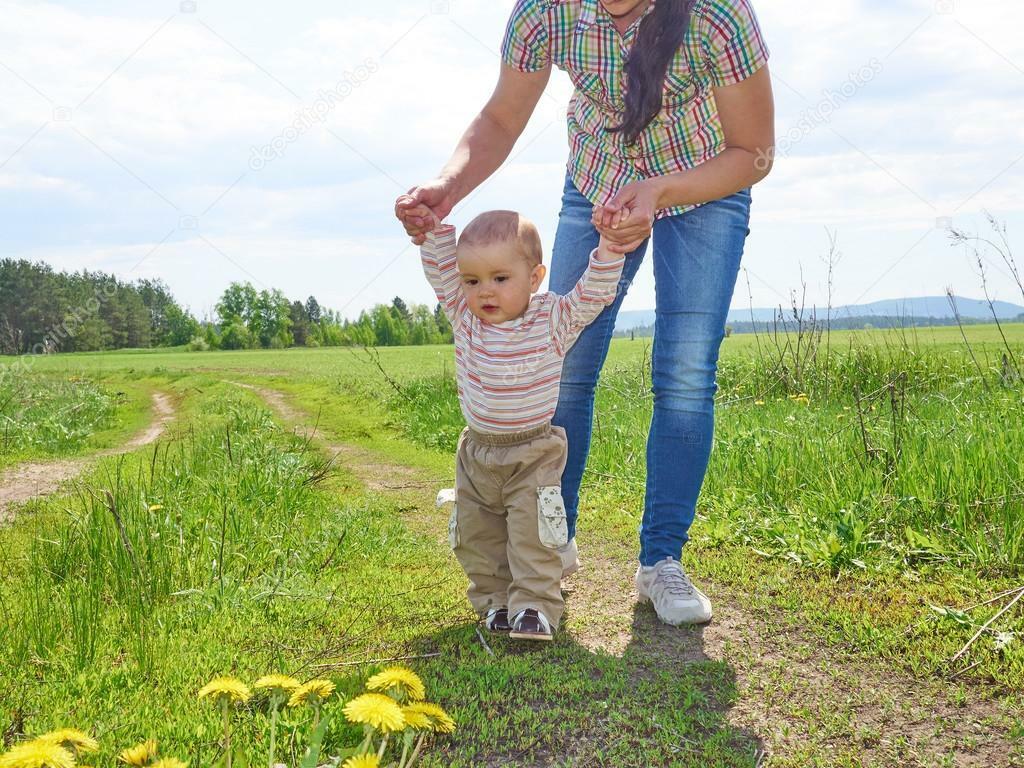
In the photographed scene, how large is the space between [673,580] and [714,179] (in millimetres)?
1275

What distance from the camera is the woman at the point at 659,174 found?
234cm

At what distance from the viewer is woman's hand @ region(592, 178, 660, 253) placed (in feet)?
7.18

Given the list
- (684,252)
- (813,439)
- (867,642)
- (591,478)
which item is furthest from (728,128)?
(591,478)

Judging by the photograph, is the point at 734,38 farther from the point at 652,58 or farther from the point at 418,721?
the point at 418,721

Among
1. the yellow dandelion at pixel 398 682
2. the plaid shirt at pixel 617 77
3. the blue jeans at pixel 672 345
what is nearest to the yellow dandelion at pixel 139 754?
the yellow dandelion at pixel 398 682

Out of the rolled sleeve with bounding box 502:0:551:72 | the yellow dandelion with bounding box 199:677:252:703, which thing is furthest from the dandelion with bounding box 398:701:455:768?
the rolled sleeve with bounding box 502:0:551:72

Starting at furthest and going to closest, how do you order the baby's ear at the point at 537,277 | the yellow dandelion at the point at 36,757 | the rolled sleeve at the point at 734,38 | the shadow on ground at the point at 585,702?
1. the baby's ear at the point at 537,277
2. the rolled sleeve at the point at 734,38
3. the shadow on ground at the point at 585,702
4. the yellow dandelion at the point at 36,757

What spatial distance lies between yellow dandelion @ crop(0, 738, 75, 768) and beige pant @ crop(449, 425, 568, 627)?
4.45 ft

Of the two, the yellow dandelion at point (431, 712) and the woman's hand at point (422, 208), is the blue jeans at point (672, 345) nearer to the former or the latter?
the woman's hand at point (422, 208)

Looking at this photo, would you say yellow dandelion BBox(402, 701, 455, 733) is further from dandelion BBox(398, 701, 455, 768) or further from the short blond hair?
the short blond hair

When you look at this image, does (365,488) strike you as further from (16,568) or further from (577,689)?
(577,689)

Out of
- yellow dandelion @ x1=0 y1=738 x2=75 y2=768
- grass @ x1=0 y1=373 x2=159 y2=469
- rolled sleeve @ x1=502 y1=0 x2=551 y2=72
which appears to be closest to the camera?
yellow dandelion @ x1=0 y1=738 x2=75 y2=768

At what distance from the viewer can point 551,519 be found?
2445mm

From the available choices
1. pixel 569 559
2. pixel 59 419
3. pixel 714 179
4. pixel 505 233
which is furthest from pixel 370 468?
pixel 59 419
